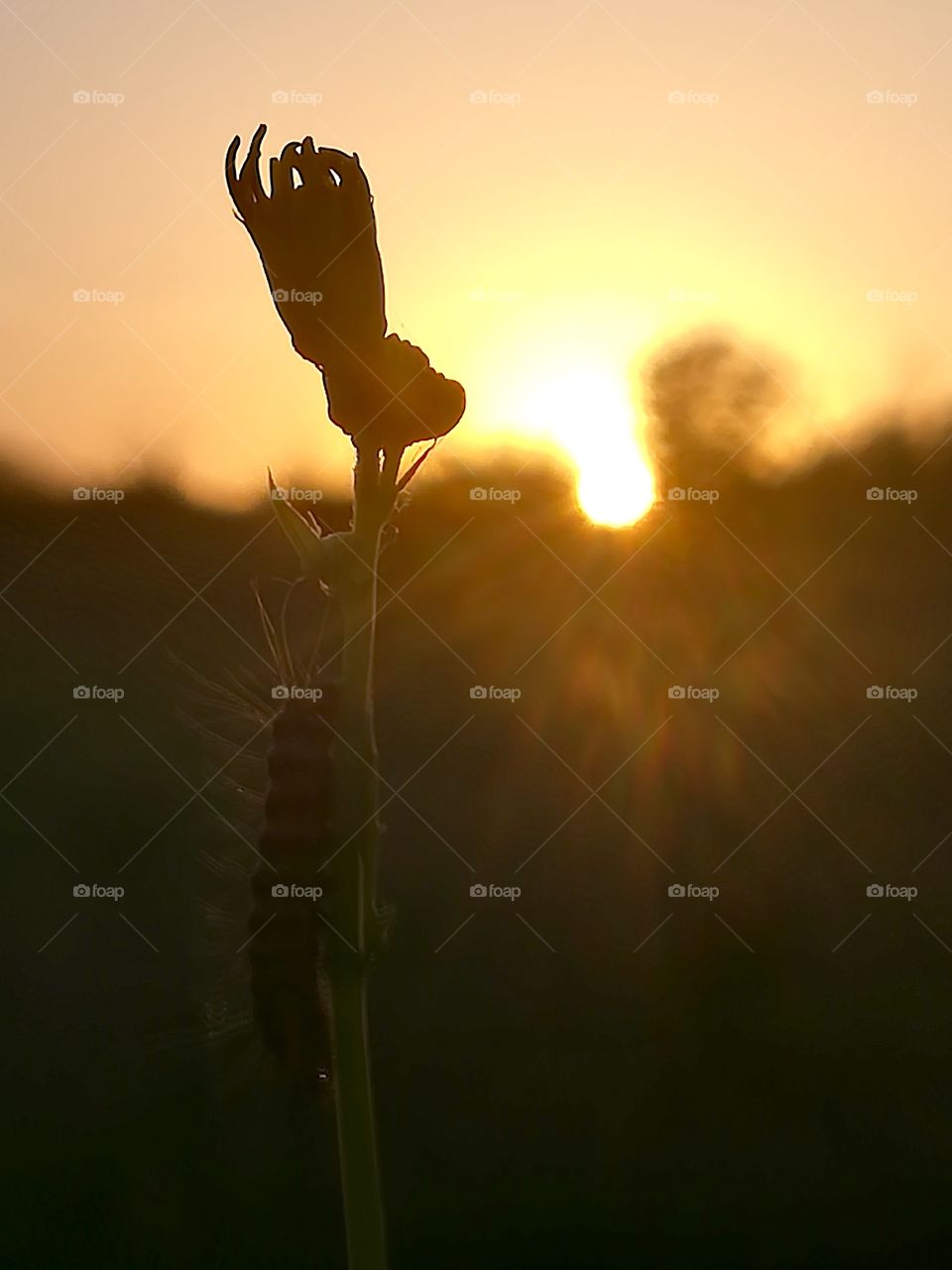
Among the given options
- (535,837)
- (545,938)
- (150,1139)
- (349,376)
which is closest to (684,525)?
(535,837)

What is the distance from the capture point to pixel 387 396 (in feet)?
3.62

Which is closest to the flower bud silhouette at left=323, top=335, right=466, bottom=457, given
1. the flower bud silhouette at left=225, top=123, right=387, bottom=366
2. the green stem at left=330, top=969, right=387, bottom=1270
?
the flower bud silhouette at left=225, top=123, right=387, bottom=366

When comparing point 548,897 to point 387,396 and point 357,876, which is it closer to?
point 357,876

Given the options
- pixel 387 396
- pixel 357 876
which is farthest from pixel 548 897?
pixel 387 396

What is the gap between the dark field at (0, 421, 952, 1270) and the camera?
1726 millimetres

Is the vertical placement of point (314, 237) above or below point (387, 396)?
above

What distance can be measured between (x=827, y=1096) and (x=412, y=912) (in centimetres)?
73

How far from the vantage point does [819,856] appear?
1826 millimetres

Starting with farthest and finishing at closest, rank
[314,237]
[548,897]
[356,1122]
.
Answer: [548,897], [356,1122], [314,237]

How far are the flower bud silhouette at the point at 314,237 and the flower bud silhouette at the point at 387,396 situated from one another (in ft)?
0.06

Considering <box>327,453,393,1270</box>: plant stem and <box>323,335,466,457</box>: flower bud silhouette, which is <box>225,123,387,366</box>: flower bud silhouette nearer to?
<box>323,335,466,457</box>: flower bud silhouette

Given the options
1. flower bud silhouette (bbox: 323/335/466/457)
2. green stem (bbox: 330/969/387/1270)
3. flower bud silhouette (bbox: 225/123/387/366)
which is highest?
flower bud silhouette (bbox: 225/123/387/366)

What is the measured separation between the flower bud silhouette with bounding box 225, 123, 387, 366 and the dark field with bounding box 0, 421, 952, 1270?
2.03 feet

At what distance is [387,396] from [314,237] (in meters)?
0.17
